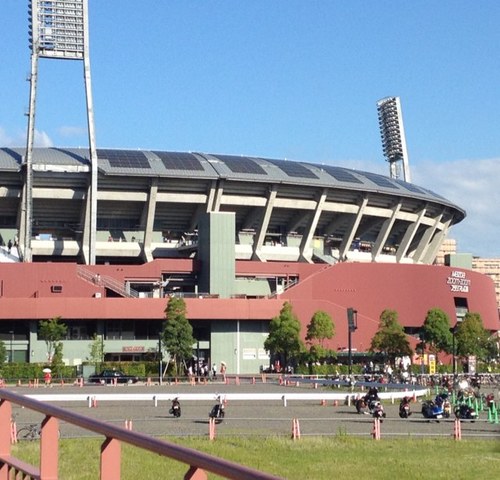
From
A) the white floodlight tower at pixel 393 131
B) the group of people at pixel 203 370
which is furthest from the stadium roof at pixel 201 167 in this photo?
Answer: the white floodlight tower at pixel 393 131

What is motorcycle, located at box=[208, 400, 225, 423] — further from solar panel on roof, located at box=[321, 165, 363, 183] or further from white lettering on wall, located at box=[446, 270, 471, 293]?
white lettering on wall, located at box=[446, 270, 471, 293]

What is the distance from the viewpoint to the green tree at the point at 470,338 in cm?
7925

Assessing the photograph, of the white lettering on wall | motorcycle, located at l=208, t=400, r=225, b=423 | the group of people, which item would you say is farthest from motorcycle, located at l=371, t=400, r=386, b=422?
the white lettering on wall

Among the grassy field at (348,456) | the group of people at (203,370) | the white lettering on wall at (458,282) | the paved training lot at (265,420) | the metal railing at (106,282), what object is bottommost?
the grassy field at (348,456)

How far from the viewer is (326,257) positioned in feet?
293

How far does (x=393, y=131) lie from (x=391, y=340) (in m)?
54.0

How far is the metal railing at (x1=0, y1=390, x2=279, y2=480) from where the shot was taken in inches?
149

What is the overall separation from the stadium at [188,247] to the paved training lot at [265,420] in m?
32.1

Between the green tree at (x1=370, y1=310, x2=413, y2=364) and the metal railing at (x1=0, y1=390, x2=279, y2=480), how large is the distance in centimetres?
6827

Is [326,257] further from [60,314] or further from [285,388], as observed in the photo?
[285,388]

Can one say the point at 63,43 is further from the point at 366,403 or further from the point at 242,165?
the point at 366,403

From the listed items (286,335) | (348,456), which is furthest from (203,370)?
(348,456)

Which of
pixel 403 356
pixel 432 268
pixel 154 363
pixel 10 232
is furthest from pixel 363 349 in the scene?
pixel 10 232

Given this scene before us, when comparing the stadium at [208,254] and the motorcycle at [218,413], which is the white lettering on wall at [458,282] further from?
the motorcycle at [218,413]
